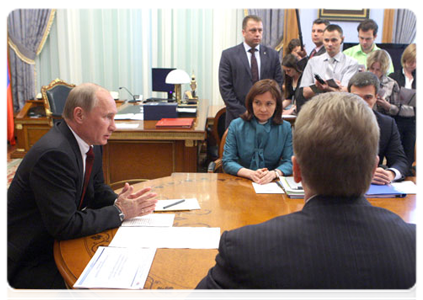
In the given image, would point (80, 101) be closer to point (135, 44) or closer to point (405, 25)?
point (135, 44)

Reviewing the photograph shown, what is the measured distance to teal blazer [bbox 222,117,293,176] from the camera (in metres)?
2.61

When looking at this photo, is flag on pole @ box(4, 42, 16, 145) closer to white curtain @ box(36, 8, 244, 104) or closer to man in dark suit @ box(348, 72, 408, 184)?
white curtain @ box(36, 8, 244, 104)

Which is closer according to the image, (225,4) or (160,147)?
(160,147)

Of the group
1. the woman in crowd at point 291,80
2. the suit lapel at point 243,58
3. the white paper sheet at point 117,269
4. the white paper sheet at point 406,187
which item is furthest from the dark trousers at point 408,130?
the white paper sheet at point 117,269

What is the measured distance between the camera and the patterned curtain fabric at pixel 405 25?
21.0 feet

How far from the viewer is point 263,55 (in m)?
4.29

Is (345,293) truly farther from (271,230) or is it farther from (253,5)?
(253,5)

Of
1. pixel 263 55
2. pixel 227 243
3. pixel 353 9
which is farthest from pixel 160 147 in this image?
pixel 353 9

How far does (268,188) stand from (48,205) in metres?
1.06

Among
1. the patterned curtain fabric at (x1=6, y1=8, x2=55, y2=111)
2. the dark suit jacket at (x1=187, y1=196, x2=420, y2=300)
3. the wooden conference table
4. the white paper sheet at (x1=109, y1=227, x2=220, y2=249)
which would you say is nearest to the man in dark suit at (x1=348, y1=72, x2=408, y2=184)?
the wooden conference table

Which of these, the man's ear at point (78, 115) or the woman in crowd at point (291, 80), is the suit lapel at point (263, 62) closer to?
the woman in crowd at point (291, 80)

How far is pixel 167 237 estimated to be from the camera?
1.48m

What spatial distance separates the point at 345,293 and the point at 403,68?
131 inches

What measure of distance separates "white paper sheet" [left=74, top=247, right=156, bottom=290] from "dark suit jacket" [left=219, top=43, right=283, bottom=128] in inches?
115
